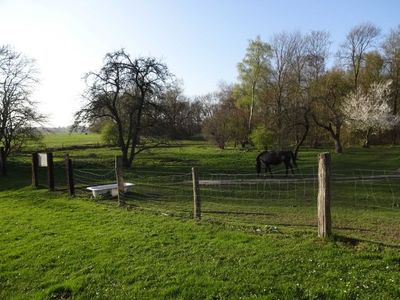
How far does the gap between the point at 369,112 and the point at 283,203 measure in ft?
121

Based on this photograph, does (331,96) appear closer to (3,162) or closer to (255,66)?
(255,66)

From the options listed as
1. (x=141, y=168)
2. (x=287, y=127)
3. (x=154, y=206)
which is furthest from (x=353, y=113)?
(x=154, y=206)

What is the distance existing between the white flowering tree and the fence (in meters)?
26.4

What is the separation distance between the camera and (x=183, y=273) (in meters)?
6.72

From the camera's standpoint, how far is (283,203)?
13586 mm

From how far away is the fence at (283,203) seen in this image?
28.9ft

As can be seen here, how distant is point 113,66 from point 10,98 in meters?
8.69

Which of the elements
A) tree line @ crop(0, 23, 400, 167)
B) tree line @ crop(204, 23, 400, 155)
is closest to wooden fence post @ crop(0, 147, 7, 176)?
tree line @ crop(0, 23, 400, 167)

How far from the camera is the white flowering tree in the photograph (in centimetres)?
4606

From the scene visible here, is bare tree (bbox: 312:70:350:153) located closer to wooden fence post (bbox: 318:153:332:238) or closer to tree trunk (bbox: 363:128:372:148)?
tree trunk (bbox: 363:128:372:148)

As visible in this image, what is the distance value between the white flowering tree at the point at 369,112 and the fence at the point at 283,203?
2643 centimetres

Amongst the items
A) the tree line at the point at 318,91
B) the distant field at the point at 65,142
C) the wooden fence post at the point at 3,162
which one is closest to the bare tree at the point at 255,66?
the tree line at the point at 318,91

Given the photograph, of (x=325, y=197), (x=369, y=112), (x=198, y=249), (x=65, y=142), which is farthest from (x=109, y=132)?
(x=325, y=197)

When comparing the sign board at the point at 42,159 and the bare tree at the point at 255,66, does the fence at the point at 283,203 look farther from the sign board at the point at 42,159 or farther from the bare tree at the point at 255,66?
the bare tree at the point at 255,66
